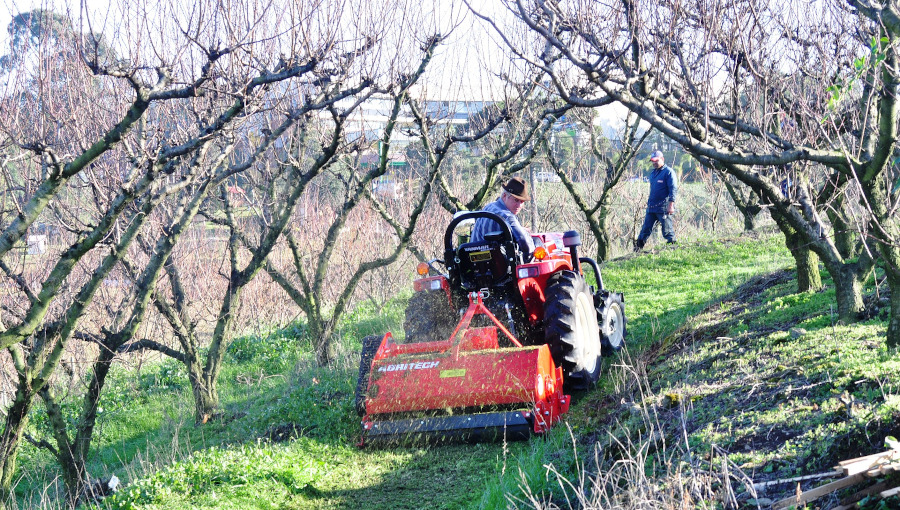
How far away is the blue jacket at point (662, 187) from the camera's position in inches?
547

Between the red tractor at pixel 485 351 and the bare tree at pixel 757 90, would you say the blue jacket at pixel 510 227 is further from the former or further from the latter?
the bare tree at pixel 757 90

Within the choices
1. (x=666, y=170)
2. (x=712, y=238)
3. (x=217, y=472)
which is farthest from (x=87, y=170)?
(x=712, y=238)

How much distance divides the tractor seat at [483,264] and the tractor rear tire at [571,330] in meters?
0.47

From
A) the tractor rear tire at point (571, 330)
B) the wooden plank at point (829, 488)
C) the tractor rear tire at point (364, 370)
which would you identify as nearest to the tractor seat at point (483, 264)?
the tractor rear tire at point (571, 330)

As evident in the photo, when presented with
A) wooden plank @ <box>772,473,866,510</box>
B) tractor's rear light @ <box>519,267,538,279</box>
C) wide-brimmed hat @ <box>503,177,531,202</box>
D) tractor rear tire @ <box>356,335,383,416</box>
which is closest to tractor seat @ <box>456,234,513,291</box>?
tractor's rear light @ <box>519,267,538,279</box>

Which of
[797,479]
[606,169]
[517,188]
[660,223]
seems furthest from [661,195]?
[797,479]

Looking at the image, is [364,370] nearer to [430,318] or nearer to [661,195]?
[430,318]

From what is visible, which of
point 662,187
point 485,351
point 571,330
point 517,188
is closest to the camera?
point 485,351

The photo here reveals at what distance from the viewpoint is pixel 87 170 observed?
7383 mm

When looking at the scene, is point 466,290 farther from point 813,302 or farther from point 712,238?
point 712,238

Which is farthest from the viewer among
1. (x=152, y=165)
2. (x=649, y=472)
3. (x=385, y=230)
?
(x=385, y=230)

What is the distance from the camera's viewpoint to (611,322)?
8609 millimetres

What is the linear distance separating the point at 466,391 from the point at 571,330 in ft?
3.60

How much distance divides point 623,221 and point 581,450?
21.7 m
